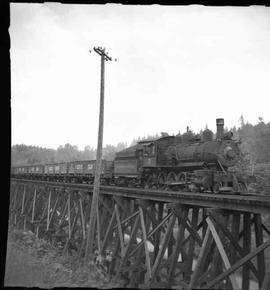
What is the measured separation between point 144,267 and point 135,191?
245 cm

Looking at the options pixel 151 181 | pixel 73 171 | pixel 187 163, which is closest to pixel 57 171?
pixel 73 171

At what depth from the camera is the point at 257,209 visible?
5.41 meters

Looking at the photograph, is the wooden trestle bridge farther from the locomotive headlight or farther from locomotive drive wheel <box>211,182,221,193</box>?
the locomotive headlight

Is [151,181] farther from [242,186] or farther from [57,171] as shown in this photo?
[57,171]

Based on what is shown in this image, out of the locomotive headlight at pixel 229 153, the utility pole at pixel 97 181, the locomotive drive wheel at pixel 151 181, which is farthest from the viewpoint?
the locomotive drive wheel at pixel 151 181

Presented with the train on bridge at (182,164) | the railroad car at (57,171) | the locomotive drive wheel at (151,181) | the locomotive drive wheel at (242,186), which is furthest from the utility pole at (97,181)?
the railroad car at (57,171)

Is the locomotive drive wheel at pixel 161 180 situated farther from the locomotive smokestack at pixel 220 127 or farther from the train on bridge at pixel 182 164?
the locomotive smokestack at pixel 220 127

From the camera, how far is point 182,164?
1274 cm

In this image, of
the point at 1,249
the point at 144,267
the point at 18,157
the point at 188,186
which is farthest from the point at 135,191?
the point at 18,157

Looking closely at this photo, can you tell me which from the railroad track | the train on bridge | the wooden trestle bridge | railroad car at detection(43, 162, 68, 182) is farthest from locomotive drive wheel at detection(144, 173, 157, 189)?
railroad car at detection(43, 162, 68, 182)

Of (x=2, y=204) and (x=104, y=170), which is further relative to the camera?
(x=104, y=170)

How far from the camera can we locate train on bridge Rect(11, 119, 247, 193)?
35.7 feet

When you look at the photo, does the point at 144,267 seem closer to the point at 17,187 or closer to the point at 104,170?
the point at 104,170

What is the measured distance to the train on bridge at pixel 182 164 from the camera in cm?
1087
